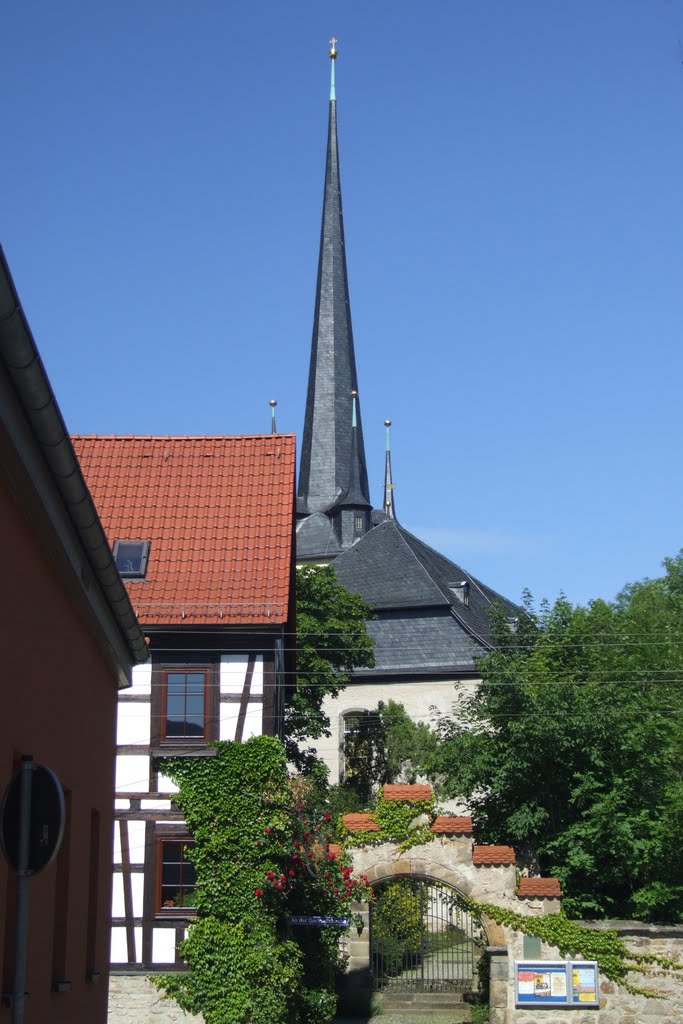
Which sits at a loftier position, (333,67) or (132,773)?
(333,67)

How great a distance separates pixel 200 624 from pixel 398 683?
26.0m

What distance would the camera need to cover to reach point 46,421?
239 inches

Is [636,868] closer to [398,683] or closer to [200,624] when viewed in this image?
[200,624]

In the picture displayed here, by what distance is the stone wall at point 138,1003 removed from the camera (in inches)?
717

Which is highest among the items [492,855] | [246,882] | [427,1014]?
[492,855]

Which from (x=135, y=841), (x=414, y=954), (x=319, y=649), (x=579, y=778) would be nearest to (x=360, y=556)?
(x=319, y=649)

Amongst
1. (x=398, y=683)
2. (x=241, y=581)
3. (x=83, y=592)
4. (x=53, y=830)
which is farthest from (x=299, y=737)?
(x=53, y=830)

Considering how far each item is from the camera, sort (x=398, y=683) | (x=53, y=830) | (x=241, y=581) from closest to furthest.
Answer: (x=53, y=830) < (x=241, y=581) < (x=398, y=683)

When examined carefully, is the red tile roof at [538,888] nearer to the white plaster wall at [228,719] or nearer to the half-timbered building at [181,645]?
the half-timbered building at [181,645]

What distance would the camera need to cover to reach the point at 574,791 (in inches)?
876

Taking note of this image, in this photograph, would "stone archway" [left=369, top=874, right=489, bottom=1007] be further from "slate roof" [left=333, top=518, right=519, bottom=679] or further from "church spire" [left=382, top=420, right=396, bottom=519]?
"church spire" [left=382, top=420, right=396, bottom=519]

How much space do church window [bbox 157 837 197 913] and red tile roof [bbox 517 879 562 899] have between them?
452 cm

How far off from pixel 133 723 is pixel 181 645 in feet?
4.06

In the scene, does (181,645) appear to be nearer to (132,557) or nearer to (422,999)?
(132,557)
